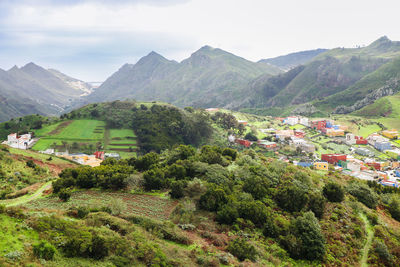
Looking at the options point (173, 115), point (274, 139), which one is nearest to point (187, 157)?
point (173, 115)

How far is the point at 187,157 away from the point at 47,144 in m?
60.0

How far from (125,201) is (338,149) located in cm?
8645

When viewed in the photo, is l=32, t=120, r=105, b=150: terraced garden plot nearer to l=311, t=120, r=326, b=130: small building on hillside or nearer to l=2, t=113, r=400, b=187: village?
l=2, t=113, r=400, b=187: village

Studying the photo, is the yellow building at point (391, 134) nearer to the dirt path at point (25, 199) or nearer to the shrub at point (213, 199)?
the shrub at point (213, 199)

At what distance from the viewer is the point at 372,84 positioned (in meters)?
193

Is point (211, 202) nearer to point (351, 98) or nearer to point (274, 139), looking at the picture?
point (274, 139)

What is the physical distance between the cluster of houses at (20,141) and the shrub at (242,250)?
7470cm

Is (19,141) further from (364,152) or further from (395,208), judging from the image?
(364,152)

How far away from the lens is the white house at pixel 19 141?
2734 inches

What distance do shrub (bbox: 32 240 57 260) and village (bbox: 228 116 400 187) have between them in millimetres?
57420

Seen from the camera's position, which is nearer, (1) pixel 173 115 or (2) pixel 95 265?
(2) pixel 95 265

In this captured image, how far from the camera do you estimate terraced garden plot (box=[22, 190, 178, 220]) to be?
21.8 metres

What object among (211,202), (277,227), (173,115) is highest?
(173,115)

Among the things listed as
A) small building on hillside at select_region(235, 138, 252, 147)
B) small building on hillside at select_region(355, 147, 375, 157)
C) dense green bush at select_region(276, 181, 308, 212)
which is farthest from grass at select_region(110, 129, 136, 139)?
small building on hillside at select_region(355, 147, 375, 157)
